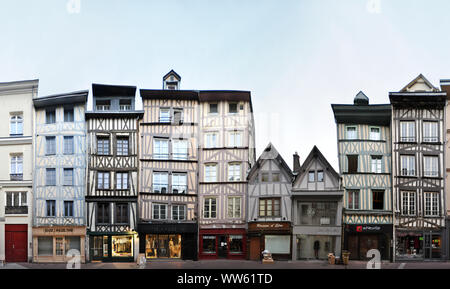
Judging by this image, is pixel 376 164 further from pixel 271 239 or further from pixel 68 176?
pixel 68 176

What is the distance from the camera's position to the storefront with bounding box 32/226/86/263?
25.8 ft

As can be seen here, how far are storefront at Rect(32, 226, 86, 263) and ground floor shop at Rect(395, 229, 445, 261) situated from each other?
529 centimetres

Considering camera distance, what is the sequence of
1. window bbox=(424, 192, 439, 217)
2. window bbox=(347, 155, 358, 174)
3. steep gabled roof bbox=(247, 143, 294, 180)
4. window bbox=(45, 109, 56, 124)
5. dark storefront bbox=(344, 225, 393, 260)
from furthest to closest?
window bbox=(45, 109, 56, 124) < dark storefront bbox=(344, 225, 393, 260) < window bbox=(424, 192, 439, 217) < steep gabled roof bbox=(247, 143, 294, 180) < window bbox=(347, 155, 358, 174)

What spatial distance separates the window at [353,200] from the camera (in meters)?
7.49

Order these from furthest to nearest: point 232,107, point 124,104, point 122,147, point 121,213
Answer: point 121,213
point 122,147
point 124,104
point 232,107

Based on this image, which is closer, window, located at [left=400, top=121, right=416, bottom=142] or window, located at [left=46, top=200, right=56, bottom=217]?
window, located at [left=400, top=121, right=416, bottom=142]

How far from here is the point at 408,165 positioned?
24.2 ft

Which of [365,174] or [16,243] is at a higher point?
[365,174]

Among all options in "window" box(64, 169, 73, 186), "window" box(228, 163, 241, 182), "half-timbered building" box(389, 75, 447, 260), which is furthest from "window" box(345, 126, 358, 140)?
"window" box(64, 169, 73, 186)

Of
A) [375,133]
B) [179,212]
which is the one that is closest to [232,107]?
[179,212]

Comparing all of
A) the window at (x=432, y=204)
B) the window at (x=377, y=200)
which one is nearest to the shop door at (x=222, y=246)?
the window at (x=377, y=200)

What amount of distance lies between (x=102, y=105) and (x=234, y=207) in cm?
279

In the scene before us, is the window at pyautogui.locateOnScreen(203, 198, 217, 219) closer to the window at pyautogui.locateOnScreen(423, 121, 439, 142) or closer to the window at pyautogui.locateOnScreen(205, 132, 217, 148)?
the window at pyautogui.locateOnScreen(205, 132, 217, 148)

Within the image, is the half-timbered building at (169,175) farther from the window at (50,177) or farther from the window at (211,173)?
the window at (50,177)
